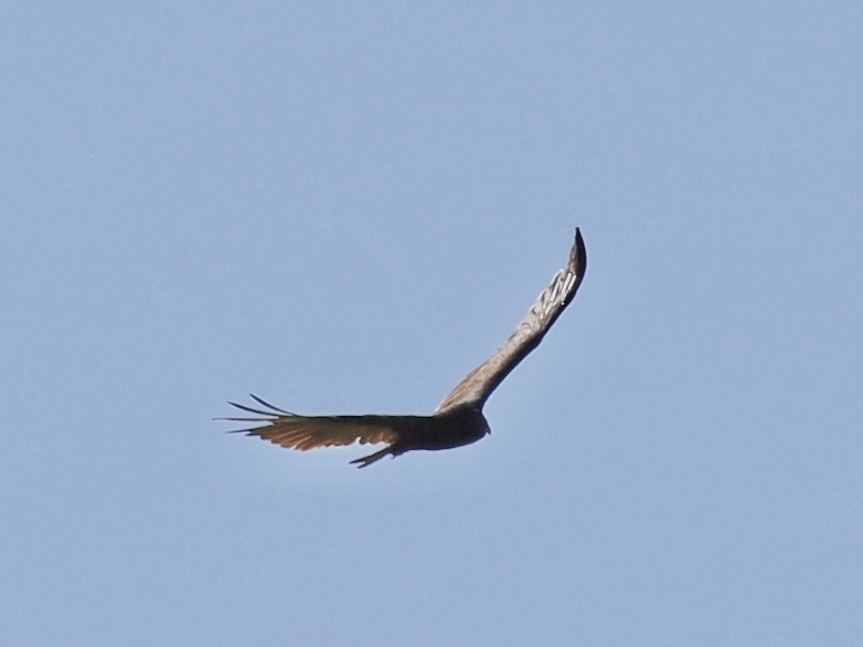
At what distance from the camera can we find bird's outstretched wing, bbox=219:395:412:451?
17922 mm

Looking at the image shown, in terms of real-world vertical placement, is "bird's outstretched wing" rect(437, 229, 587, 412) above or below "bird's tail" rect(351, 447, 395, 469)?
above

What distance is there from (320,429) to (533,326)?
4183mm

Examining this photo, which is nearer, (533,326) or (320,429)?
(320,429)

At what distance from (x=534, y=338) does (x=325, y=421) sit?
4.08 metres

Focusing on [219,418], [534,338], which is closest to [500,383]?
Result: [534,338]

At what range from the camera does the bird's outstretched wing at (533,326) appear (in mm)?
21172

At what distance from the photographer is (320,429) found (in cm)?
1822

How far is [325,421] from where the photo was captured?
Answer: 59.2 feet

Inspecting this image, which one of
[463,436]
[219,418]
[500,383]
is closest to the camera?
[219,418]

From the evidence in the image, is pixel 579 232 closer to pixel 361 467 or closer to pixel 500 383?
pixel 500 383

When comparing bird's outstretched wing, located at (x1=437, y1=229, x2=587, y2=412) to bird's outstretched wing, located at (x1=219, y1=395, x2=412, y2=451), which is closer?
bird's outstretched wing, located at (x1=219, y1=395, x2=412, y2=451)

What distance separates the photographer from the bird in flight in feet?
59.4

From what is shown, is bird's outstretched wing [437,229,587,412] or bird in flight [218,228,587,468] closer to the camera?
bird in flight [218,228,587,468]

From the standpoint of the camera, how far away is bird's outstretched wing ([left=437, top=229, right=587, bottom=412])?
2117 cm
